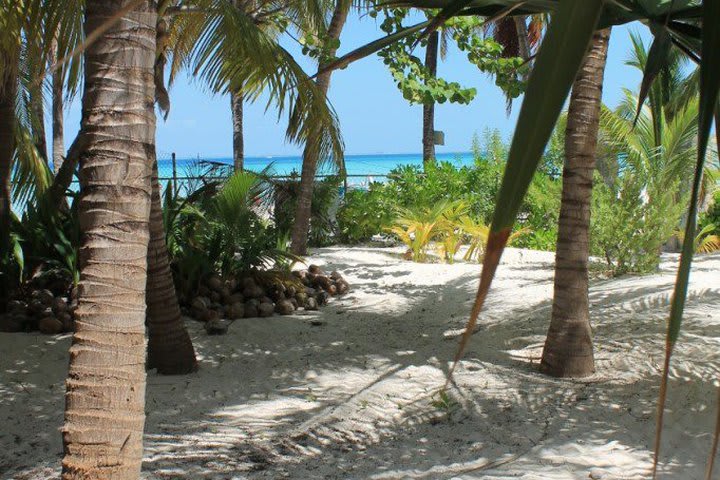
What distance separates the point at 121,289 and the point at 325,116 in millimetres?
5397

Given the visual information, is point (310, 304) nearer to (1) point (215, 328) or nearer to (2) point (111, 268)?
(1) point (215, 328)

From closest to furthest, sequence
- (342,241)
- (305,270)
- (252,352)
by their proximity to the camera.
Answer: (252,352) → (305,270) → (342,241)

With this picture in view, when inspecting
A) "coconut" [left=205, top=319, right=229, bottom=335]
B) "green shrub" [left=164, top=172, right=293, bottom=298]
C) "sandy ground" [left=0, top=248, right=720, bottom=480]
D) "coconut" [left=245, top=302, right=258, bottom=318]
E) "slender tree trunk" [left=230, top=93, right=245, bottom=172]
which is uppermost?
"slender tree trunk" [left=230, top=93, right=245, bottom=172]

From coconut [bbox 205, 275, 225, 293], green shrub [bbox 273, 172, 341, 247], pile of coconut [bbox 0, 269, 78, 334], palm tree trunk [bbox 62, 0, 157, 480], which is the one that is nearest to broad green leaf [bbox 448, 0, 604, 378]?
palm tree trunk [bbox 62, 0, 157, 480]

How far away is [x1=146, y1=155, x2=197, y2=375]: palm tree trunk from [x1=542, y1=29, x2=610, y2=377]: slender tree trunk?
2.68 metres

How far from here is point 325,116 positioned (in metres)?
7.51

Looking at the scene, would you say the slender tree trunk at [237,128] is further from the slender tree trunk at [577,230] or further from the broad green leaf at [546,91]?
the broad green leaf at [546,91]

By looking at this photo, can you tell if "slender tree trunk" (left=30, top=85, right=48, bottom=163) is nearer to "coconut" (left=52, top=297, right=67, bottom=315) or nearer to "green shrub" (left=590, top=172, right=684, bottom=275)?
"coconut" (left=52, top=297, right=67, bottom=315)

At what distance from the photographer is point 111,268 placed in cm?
229

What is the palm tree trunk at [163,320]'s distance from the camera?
5359 mm

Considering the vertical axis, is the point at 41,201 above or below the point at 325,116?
below

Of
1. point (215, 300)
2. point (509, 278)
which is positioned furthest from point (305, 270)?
point (509, 278)

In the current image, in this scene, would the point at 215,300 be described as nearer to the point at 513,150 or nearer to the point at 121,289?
the point at 121,289

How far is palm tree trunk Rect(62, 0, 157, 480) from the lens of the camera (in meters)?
2.28
